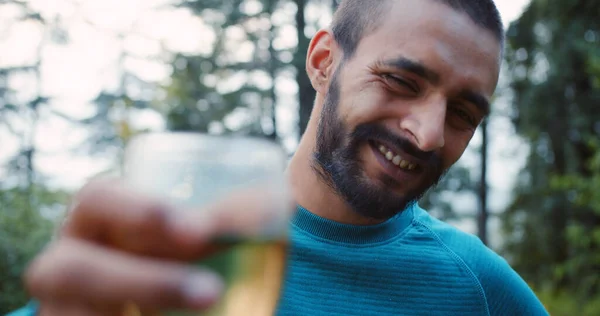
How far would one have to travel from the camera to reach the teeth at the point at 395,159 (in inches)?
66.3

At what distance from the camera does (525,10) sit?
1150 centimetres

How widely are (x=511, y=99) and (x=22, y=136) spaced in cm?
1542

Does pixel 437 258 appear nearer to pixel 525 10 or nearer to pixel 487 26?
pixel 487 26

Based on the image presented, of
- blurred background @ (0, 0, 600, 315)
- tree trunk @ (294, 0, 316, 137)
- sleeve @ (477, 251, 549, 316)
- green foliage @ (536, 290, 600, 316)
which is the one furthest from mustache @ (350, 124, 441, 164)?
tree trunk @ (294, 0, 316, 137)

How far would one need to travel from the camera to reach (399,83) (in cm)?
172

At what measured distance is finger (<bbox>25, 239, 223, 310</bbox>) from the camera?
559 mm

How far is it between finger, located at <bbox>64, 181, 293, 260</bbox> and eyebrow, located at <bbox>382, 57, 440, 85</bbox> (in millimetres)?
1163

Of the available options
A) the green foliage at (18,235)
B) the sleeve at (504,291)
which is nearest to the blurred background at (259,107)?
the green foliage at (18,235)

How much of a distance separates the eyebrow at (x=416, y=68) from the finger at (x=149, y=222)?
3.82ft

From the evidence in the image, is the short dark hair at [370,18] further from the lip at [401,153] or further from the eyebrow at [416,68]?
the lip at [401,153]

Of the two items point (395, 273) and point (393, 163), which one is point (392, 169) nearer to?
point (393, 163)

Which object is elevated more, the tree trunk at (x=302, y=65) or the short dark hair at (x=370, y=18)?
the short dark hair at (x=370, y=18)

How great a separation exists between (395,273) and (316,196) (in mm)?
353

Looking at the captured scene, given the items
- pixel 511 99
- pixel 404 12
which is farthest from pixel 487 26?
pixel 511 99
